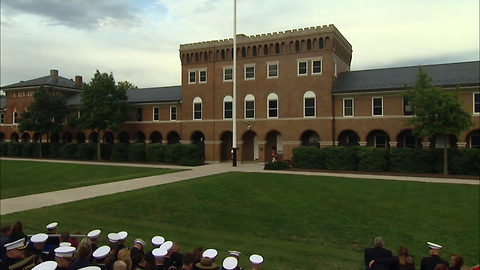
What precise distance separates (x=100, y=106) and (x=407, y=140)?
106ft

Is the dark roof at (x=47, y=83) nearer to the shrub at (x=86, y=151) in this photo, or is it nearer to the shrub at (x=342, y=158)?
the shrub at (x=86, y=151)

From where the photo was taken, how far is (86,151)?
45281 mm

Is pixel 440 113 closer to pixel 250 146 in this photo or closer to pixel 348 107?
pixel 348 107

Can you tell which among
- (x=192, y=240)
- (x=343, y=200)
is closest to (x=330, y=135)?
(x=343, y=200)

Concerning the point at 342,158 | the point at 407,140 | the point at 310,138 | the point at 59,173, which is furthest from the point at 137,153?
the point at 407,140

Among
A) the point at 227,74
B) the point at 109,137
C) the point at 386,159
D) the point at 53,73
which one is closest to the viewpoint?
the point at 386,159

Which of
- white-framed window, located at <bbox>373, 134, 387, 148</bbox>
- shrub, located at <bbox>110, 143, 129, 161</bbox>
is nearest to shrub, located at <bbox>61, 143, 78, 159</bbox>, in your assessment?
shrub, located at <bbox>110, 143, 129, 161</bbox>

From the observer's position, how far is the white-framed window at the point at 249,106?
130ft

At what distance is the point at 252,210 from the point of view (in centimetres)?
1627

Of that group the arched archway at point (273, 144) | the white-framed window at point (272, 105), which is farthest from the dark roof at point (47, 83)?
the arched archway at point (273, 144)

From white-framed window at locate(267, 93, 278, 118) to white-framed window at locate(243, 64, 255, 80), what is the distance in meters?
2.89

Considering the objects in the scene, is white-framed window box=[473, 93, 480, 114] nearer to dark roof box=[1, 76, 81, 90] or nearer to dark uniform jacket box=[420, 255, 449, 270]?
dark uniform jacket box=[420, 255, 449, 270]

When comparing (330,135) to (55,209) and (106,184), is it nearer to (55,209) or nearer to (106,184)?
(106,184)

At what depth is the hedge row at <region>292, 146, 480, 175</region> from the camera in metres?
28.0
